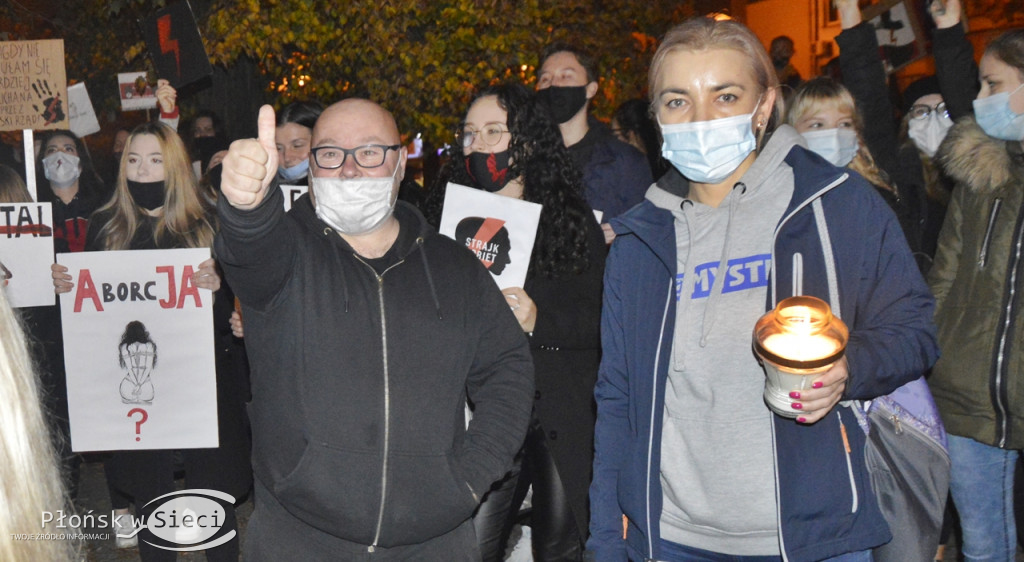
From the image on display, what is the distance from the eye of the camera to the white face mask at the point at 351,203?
3107 millimetres

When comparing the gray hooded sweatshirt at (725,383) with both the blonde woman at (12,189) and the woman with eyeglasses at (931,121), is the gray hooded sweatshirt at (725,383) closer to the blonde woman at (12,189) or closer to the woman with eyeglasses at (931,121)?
the woman with eyeglasses at (931,121)

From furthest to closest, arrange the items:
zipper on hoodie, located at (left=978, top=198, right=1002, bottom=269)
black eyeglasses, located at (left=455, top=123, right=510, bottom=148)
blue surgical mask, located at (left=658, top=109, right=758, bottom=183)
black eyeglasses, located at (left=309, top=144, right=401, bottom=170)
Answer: black eyeglasses, located at (left=455, top=123, right=510, bottom=148) → zipper on hoodie, located at (left=978, top=198, right=1002, bottom=269) → black eyeglasses, located at (left=309, top=144, right=401, bottom=170) → blue surgical mask, located at (left=658, top=109, right=758, bottom=183)

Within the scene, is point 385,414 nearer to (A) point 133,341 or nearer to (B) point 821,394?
(B) point 821,394

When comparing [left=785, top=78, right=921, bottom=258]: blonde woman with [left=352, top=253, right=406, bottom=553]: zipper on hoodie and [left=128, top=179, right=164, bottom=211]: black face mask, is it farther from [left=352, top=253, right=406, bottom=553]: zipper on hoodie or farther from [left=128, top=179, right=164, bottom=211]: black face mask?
[left=128, top=179, right=164, bottom=211]: black face mask

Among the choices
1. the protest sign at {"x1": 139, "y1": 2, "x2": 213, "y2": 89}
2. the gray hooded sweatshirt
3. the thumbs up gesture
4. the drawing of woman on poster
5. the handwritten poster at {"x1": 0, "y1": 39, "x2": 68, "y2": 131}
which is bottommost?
the drawing of woman on poster

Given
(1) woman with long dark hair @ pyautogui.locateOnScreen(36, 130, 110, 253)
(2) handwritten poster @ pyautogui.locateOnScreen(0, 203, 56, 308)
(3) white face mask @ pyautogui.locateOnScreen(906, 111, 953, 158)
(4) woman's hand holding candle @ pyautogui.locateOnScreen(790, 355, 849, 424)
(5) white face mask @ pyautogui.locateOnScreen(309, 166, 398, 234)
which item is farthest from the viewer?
(1) woman with long dark hair @ pyautogui.locateOnScreen(36, 130, 110, 253)

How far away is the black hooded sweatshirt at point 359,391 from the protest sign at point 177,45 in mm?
4877

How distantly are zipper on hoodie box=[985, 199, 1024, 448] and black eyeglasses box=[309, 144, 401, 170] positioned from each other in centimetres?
261

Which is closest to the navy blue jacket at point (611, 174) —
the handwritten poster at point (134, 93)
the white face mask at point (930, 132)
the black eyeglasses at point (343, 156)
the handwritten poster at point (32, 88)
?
the white face mask at point (930, 132)

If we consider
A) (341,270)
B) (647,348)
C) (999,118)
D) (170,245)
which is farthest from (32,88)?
(999,118)

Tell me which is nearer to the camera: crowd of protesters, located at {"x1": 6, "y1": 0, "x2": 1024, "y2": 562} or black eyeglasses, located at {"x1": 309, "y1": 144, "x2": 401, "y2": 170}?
crowd of protesters, located at {"x1": 6, "y1": 0, "x2": 1024, "y2": 562}

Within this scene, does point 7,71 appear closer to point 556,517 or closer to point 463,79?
point 463,79

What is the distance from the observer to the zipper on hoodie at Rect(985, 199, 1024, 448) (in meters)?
3.96

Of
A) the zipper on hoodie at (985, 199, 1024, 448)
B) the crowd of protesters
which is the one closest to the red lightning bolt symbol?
the crowd of protesters
